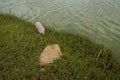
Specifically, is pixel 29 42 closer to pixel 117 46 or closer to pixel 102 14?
pixel 117 46

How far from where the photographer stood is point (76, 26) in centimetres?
603

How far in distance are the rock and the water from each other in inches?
57.2

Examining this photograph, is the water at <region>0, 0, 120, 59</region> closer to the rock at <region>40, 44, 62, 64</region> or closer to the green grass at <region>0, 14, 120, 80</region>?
the green grass at <region>0, 14, 120, 80</region>

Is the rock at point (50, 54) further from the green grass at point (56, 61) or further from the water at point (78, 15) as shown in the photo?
the water at point (78, 15)

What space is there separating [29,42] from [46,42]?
0.46 m

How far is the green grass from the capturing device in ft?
11.0

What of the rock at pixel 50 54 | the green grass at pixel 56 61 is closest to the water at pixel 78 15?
the green grass at pixel 56 61

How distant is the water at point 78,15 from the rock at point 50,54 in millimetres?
1453

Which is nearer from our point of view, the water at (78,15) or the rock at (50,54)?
the rock at (50,54)

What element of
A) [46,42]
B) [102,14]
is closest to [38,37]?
[46,42]

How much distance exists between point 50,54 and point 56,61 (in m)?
0.35

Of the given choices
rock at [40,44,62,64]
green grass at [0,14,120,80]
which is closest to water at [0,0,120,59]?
green grass at [0,14,120,80]

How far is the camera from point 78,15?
6.92m

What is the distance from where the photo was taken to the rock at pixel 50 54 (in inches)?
151
